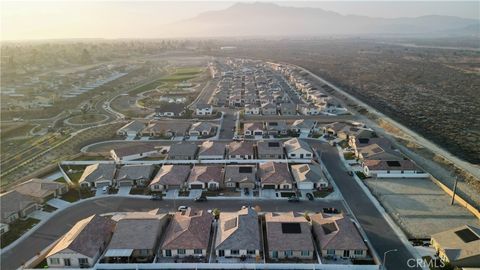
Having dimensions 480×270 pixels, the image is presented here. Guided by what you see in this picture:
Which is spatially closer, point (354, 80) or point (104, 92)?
point (104, 92)

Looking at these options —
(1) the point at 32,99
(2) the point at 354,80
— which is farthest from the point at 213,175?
(2) the point at 354,80

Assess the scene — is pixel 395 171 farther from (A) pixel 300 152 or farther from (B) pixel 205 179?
(B) pixel 205 179

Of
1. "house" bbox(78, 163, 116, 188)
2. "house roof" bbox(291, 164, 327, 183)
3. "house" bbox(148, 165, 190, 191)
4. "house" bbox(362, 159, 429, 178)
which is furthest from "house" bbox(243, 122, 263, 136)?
"house" bbox(78, 163, 116, 188)

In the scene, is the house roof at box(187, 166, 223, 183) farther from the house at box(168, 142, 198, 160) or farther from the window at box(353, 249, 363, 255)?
the window at box(353, 249, 363, 255)

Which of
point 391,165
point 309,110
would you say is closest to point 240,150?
point 391,165

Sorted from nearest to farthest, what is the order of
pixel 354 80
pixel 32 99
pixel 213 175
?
pixel 213 175
pixel 32 99
pixel 354 80

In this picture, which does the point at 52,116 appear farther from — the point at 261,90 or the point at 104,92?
the point at 261,90
